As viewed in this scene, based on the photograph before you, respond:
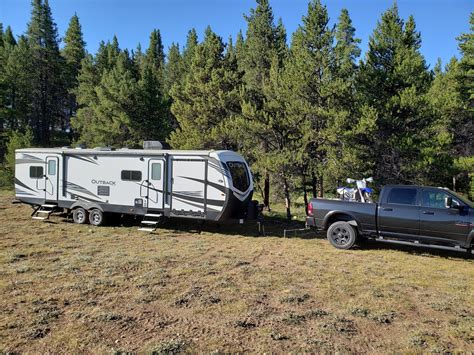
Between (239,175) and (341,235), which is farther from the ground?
(239,175)

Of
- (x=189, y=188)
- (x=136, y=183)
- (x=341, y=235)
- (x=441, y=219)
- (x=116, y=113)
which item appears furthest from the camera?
(x=116, y=113)

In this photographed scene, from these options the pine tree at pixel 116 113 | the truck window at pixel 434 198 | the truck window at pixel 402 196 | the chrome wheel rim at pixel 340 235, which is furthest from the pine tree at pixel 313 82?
the pine tree at pixel 116 113

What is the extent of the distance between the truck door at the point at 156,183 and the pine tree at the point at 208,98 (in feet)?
22.0

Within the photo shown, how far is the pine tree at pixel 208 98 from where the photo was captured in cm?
Answer: 1942

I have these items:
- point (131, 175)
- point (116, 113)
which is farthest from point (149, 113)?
point (131, 175)

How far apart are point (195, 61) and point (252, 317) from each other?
56.5 feet

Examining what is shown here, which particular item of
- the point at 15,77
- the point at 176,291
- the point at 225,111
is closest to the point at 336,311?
the point at 176,291

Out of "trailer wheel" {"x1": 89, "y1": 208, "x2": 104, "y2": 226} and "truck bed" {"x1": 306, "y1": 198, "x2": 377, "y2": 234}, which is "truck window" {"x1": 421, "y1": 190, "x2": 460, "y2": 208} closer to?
"truck bed" {"x1": 306, "y1": 198, "x2": 377, "y2": 234}

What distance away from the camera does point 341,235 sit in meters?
10.7

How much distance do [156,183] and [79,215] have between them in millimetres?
3501

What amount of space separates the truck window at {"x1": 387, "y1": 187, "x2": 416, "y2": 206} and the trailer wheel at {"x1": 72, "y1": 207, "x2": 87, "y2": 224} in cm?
1021

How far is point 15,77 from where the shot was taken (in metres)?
40.6

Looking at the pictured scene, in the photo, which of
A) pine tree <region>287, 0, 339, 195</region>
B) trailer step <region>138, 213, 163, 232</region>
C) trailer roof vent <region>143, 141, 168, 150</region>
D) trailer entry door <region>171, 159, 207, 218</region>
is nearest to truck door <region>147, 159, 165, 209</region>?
trailer step <region>138, 213, 163, 232</region>

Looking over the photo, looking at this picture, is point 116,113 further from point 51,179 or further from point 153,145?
point 153,145
